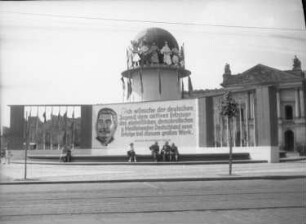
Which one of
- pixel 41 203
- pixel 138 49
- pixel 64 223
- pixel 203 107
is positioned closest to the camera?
pixel 64 223

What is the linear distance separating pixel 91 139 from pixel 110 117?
8.08 ft

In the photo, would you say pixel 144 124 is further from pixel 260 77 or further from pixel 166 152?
pixel 260 77

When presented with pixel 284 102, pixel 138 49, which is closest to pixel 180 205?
pixel 138 49

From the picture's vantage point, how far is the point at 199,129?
31547 mm

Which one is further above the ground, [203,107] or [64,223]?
[203,107]

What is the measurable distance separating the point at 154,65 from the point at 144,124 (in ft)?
23.6

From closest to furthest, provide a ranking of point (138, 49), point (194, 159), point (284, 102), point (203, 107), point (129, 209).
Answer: point (129, 209)
point (194, 159)
point (203, 107)
point (138, 49)
point (284, 102)

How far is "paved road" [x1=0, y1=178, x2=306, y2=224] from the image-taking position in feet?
28.7

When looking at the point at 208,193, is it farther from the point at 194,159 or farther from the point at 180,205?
the point at 194,159

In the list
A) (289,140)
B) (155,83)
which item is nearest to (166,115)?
(155,83)

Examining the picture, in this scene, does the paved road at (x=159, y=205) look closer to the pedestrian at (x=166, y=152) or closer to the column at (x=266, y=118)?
the column at (x=266, y=118)

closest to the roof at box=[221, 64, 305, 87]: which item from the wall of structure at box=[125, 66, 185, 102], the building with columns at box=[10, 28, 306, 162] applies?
the building with columns at box=[10, 28, 306, 162]

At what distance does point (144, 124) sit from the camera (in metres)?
33.4

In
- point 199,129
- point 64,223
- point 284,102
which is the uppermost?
point 284,102
